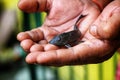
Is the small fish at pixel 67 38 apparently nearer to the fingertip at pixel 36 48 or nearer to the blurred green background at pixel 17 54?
the fingertip at pixel 36 48

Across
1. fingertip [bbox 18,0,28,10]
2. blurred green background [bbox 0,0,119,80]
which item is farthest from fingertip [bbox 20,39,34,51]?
blurred green background [bbox 0,0,119,80]

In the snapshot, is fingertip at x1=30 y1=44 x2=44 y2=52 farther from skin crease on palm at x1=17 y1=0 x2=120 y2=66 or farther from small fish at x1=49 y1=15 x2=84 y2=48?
small fish at x1=49 y1=15 x2=84 y2=48

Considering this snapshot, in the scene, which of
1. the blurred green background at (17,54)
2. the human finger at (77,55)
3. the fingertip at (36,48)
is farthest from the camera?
the blurred green background at (17,54)

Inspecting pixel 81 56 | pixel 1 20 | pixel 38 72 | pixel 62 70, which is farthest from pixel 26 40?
pixel 1 20

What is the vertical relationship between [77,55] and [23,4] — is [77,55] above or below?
below

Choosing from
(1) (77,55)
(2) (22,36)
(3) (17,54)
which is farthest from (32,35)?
(3) (17,54)

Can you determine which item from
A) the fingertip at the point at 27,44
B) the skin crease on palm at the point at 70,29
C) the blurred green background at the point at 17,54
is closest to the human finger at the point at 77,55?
the skin crease on palm at the point at 70,29

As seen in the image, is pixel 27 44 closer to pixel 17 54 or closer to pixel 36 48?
pixel 36 48
